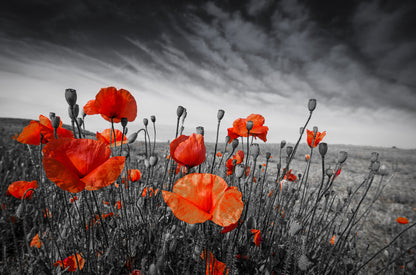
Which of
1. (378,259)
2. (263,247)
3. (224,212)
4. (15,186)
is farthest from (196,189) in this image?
(378,259)

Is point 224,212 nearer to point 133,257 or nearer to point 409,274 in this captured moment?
point 133,257

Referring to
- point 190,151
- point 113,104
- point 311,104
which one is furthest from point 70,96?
point 311,104

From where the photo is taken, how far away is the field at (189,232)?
1.34 metres

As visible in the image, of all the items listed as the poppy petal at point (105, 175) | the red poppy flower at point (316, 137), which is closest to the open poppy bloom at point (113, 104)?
the poppy petal at point (105, 175)

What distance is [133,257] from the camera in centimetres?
153

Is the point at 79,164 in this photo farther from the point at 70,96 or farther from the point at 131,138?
the point at 131,138

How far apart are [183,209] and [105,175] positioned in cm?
39

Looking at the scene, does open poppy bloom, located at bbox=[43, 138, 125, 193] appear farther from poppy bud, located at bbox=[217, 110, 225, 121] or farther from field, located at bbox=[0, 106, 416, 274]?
poppy bud, located at bbox=[217, 110, 225, 121]

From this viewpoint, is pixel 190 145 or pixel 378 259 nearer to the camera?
pixel 190 145

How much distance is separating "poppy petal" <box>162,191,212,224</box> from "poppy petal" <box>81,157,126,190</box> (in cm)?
25

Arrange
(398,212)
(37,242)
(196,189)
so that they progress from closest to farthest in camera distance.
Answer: (196,189) < (37,242) < (398,212)

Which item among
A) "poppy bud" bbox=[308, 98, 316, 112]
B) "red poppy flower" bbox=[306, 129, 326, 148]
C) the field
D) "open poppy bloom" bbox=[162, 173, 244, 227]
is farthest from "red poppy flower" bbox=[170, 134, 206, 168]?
"red poppy flower" bbox=[306, 129, 326, 148]

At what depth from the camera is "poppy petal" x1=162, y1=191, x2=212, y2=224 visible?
0.84m

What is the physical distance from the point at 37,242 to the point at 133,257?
95 centimetres
